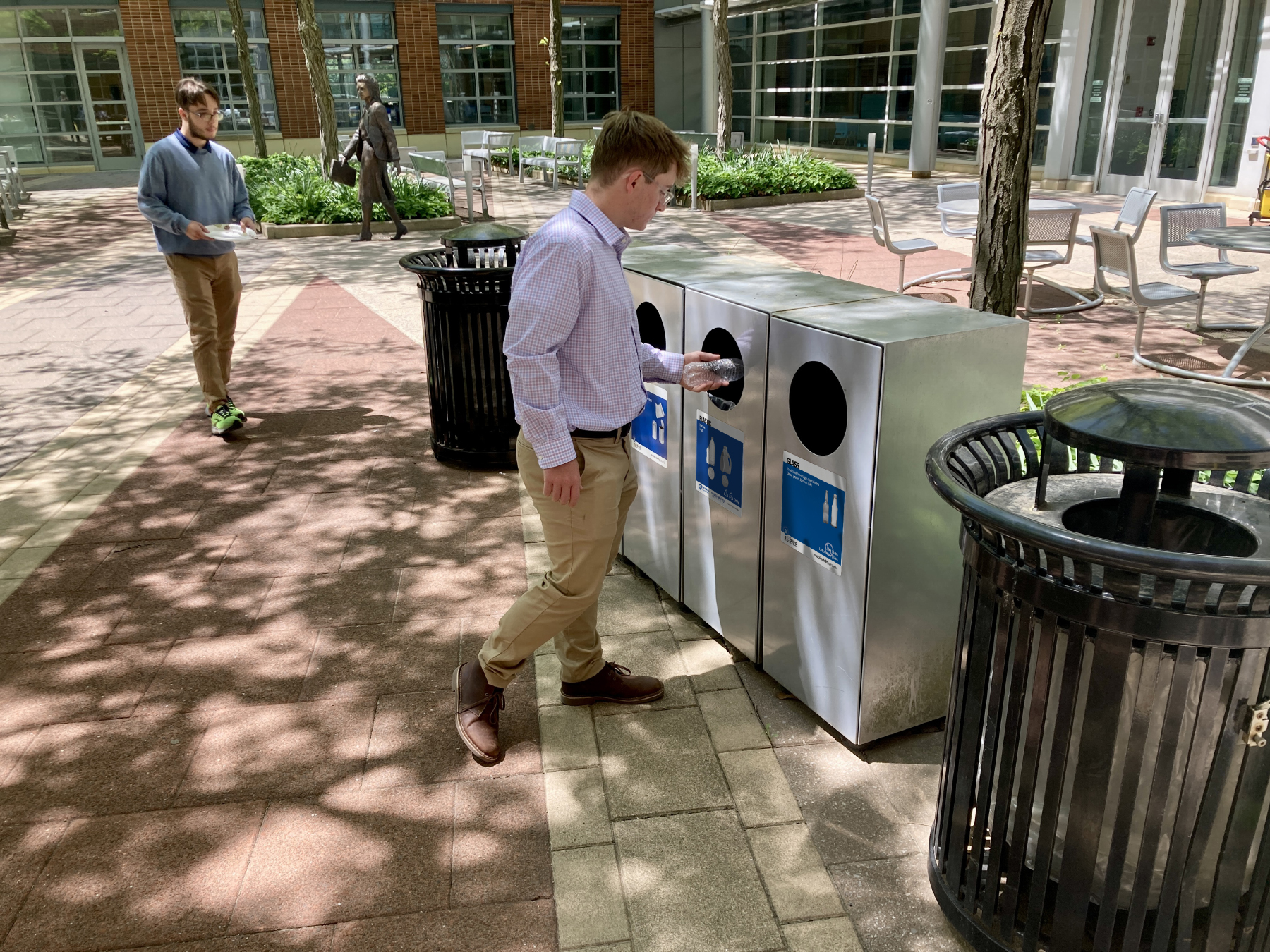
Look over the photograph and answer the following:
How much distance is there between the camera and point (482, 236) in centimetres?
545

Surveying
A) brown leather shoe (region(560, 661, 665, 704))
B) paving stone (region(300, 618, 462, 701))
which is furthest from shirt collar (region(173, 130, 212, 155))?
brown leather shoe (region(560, 661, 665, 704))

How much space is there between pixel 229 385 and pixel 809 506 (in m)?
5.71

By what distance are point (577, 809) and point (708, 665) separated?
0.91 metres

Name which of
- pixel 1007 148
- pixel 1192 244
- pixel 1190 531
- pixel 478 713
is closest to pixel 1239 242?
pixel 1192 244

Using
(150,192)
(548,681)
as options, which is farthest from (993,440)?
(150,192)

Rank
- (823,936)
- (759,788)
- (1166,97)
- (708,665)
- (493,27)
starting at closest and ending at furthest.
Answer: (823,936)
(759,788)
(708,665)
(1166,97)
(493,27)

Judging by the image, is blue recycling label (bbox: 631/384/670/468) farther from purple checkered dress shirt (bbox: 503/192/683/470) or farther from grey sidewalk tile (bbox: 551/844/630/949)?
grey sidewalk tile (bbox: 551/844/630/949)

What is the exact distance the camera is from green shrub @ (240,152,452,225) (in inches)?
591

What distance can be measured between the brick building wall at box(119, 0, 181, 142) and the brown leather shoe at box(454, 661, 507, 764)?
92.2ft

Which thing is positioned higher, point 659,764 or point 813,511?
point 813,511

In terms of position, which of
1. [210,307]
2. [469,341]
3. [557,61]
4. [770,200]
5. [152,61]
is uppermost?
[152,61]

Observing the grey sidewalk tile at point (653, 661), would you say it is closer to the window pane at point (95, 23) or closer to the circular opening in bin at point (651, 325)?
the circular opening in bin at point (651, 325)

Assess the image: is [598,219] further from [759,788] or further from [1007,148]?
[1007,148]

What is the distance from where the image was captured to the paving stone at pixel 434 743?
3.10 meters
